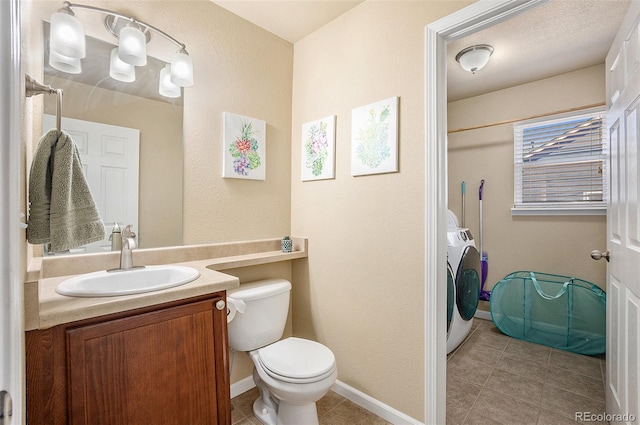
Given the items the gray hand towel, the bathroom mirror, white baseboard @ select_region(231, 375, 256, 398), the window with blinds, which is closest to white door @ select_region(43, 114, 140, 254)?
the bathroom mirror

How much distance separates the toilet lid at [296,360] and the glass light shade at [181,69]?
1.56 m

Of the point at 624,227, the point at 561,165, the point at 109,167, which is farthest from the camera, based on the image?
the point at 561,165

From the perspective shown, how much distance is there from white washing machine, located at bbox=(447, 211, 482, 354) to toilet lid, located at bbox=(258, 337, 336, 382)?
1149 mm

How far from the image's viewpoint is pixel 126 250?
144 centimetres

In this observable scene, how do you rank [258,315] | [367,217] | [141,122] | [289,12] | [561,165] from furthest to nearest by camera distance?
[561,165]
[289,12]
[367,217]
[258,315]
[141,122]

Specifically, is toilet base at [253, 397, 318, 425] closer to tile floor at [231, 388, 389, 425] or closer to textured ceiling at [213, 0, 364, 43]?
tile floor at [231, 388, 389, 425]

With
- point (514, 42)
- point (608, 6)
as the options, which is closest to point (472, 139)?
point (514, 42)

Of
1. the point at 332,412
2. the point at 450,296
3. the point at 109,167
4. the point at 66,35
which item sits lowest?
the point at 332,412

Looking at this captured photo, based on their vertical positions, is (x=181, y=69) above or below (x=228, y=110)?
above

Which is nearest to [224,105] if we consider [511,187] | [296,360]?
[296,360]

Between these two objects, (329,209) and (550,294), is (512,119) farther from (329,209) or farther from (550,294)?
(329,209)

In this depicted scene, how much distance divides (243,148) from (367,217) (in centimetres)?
A: 93

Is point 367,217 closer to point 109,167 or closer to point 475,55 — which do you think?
point 109,167

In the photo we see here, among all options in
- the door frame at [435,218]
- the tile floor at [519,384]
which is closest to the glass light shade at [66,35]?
the door frame at [435,218]
